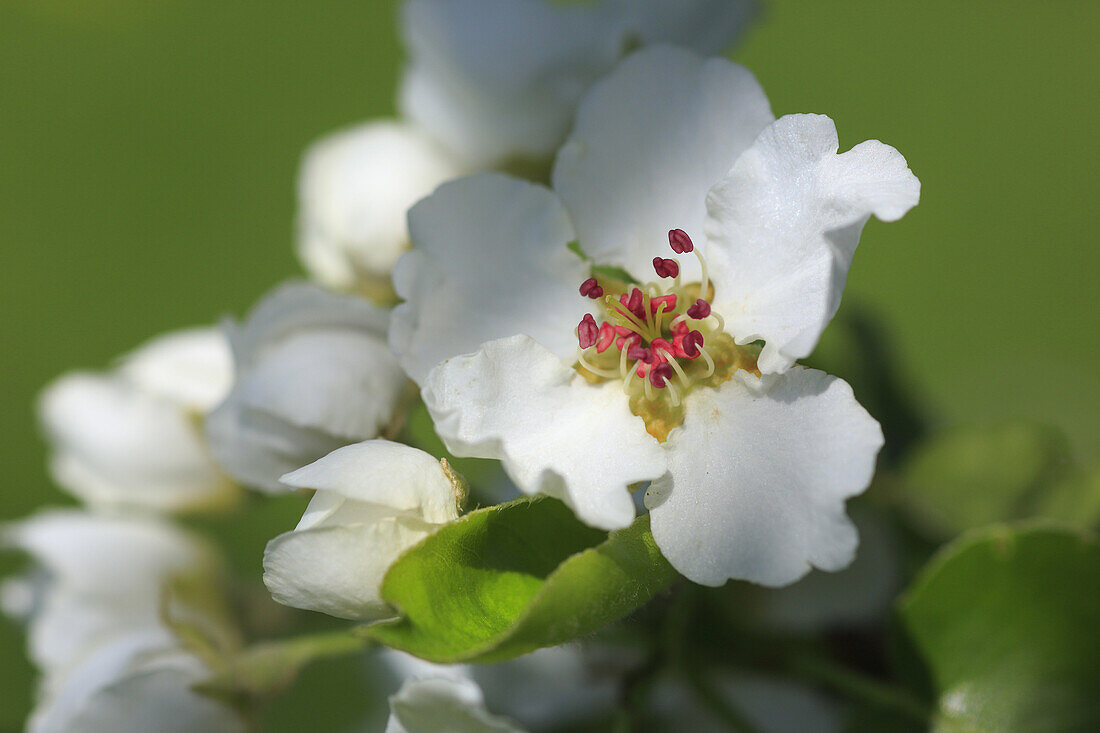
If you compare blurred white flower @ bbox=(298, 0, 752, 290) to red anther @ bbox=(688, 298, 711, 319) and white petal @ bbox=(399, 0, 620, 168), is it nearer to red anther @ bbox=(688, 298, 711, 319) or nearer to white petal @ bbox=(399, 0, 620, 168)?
white petal @ bbox=(399, 0, 620, 168)

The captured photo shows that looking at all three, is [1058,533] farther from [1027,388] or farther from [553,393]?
[1027,388]

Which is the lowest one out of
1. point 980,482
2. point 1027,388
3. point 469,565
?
point 1027,388

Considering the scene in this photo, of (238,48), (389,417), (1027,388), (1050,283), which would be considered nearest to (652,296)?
(389,417)

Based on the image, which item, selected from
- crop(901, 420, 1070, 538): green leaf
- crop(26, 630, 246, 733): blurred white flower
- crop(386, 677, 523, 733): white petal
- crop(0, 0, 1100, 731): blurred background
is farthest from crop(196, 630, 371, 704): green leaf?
crop(0, 0, 1100, 731): blurred background

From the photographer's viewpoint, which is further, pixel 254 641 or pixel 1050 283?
pixel 1050 283

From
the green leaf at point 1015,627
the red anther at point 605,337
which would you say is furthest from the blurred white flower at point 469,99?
the green leaf at point 1015,627

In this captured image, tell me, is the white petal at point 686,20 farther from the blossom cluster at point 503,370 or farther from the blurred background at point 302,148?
the blurred background at point 302,148

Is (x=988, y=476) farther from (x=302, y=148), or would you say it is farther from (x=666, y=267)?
(x=302, y=148)
